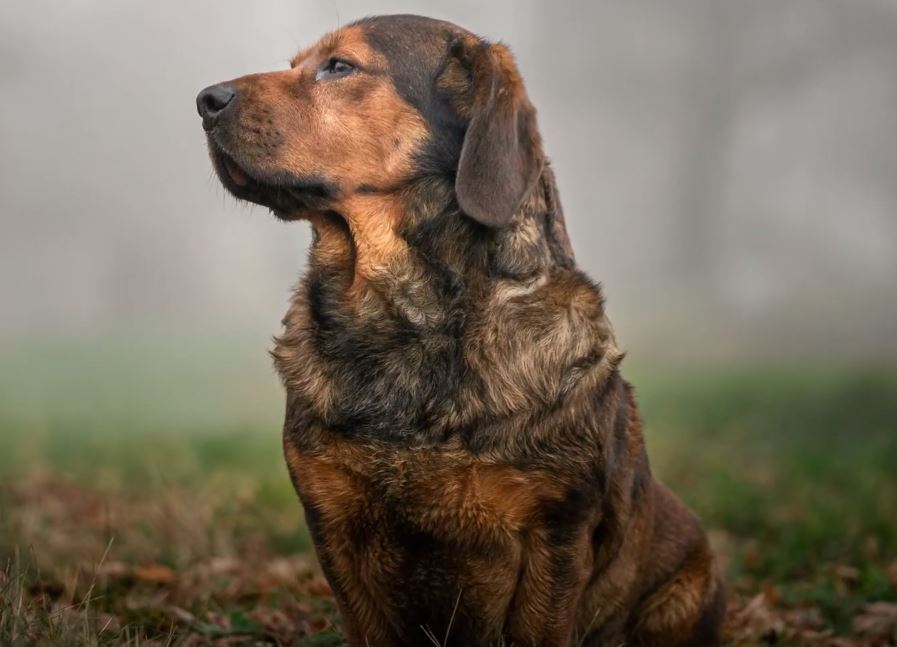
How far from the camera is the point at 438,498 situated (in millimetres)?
3824

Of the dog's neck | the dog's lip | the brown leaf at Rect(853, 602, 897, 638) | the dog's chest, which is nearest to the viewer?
the dog's chest

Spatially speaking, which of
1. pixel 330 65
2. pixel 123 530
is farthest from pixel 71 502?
pixel 330 65

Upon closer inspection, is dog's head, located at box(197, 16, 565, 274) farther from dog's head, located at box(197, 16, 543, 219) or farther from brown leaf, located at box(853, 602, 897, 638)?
brown leaf, located at box(853, 602, 897, 638)

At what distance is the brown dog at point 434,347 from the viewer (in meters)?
3.87

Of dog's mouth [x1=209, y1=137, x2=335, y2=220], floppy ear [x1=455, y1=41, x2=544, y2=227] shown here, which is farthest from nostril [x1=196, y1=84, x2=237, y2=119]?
floppy ear [x1=455, y1=41, x2=544, y2=227]

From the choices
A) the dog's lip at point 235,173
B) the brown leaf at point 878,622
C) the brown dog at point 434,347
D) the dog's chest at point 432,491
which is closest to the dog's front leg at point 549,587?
the brown dog at point 434,347

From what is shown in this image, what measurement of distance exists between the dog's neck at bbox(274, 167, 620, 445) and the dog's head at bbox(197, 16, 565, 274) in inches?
3.4

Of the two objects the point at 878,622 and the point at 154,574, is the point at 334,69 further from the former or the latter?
the point at 878,622

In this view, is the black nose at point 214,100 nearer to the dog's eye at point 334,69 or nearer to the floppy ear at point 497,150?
the dog's eye at point 334,69

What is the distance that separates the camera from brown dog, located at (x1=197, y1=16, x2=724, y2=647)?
3871mm

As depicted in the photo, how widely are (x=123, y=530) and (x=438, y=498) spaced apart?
12.0ft

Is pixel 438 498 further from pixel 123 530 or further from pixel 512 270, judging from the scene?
pixel 123 530

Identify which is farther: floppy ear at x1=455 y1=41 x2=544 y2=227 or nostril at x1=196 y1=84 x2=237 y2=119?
nostril at x1=196 y1=84 x2=237 y2=119

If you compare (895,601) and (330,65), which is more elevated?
(330,65)
